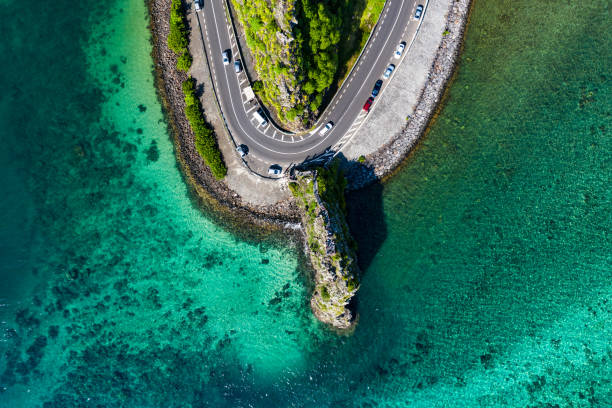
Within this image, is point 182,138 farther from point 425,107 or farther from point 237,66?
point 425,107

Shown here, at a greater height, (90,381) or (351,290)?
(351,290)

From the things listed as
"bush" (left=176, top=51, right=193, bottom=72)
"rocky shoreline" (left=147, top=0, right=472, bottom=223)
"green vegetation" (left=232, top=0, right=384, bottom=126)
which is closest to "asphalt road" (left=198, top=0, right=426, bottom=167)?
"green vegetation" (left=232, top=0, right=384, bottom=126)

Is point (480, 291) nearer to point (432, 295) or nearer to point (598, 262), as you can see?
point (432, 295)

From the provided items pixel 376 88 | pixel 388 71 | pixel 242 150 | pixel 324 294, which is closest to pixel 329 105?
pixel 376 88

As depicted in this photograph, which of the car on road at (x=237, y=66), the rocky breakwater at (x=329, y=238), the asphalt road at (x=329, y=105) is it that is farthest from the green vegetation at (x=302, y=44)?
the rocky breakwater at (x=329, y=238)

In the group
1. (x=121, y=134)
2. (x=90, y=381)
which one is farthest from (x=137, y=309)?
(x=121, y=134)

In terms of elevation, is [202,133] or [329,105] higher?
[329,105]

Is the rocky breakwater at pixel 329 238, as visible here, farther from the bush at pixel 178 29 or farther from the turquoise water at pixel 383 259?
the bush at pixel 178 29
